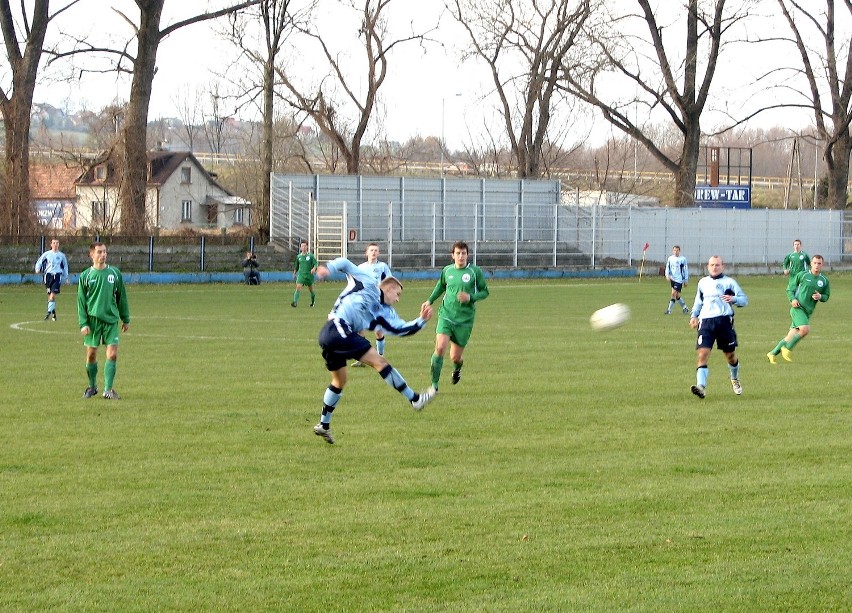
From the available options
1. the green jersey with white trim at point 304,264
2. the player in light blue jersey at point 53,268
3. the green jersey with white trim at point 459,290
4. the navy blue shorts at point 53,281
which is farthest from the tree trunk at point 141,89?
the green jersey with white trim at point 459,290

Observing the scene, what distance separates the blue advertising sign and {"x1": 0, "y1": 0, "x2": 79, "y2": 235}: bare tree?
33.1 meters

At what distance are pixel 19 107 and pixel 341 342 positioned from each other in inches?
1586

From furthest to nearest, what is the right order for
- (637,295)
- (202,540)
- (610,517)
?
(637,295) → (610,517) → (202,540)

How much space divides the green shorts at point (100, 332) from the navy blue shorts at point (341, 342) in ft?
14.9

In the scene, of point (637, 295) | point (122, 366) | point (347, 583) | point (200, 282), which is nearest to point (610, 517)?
point (347, 583)

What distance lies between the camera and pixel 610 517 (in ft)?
28.9

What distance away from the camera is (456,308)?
54.1 ft

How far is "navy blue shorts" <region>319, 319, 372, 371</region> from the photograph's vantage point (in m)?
11.8

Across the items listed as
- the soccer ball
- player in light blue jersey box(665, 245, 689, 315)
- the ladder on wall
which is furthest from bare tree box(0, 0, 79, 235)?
the soccer ball

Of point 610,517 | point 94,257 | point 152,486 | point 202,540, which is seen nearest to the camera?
point 202,540

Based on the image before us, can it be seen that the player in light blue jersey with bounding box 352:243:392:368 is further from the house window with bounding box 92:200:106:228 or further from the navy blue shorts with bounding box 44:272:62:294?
the house window with bounding box 92:200:106:228

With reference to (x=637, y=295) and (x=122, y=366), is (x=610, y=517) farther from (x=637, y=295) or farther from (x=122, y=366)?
(x=637, y=295)

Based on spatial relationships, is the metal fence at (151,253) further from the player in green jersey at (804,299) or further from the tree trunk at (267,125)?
the player in green jersey at (804,299)

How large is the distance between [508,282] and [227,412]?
3570 cm
